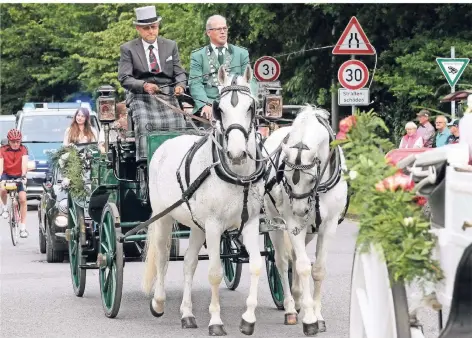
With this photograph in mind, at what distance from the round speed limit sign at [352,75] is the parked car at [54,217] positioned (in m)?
7.08

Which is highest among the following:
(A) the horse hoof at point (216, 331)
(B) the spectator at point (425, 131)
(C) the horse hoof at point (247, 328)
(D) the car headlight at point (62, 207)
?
(B) the spectator at point (425, 131)

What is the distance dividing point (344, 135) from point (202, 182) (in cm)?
345

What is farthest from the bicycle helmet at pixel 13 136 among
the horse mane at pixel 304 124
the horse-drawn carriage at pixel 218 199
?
the horse mane at pixel 304 124

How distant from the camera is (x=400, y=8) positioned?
1209 inches

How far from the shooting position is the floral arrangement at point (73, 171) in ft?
47.8

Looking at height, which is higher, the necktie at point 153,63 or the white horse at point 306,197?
the necktie at point 153,63

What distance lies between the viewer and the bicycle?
21.2 meters

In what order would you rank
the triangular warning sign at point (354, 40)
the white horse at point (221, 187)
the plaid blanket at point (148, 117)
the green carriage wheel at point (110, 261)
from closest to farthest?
the white horse at point (221, 187), the green carriage wheel at point (110, 261), the plaid blanket at point (148, 117), the triangular warning sign at point (354, 40)

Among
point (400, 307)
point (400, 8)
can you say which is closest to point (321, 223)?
point (400, 307)

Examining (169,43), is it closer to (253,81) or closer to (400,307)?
(253,81)

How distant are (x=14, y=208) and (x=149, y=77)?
9.74 meters

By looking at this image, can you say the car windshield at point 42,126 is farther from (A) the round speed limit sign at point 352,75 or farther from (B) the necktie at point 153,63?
(B) the necktie at point 153,63

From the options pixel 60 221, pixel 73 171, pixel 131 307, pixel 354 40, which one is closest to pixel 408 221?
pixel 131 307

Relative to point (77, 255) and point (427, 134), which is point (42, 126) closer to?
point (427, 134)
